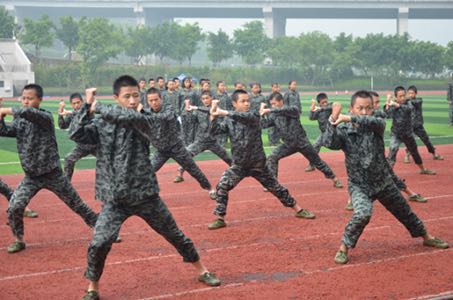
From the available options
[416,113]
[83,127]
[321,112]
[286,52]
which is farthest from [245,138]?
[286,52]

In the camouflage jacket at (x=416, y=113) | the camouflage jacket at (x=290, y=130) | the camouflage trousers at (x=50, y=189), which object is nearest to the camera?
the camouflage trousers at (x=50, y=189)

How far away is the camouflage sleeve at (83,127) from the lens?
5977 mm

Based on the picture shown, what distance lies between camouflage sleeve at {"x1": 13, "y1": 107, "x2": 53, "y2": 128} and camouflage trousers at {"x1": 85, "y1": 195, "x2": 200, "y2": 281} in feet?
6.48

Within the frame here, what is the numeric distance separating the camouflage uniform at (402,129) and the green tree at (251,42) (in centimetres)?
6256

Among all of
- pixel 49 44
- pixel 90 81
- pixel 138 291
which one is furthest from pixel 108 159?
pixel 49 44

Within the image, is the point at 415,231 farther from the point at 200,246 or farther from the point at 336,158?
the point at 336,158

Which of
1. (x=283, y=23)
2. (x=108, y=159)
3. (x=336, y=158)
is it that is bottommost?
(x=336, y=158)

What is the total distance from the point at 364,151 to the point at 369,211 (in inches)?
25.9

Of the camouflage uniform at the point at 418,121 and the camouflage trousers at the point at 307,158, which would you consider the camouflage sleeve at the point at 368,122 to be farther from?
the camouflage uniform at the point at 418,121

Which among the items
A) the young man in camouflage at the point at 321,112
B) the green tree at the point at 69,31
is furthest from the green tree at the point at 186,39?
the young man in camouflage at the point at 321,112

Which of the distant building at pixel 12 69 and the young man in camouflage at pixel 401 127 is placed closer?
the young man in camouflage at pixel 401 127

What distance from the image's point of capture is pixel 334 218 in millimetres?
9758

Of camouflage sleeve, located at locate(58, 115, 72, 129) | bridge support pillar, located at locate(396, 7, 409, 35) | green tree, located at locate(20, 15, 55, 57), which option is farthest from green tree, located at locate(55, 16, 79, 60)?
camouflage sleeve, located at locate(58, 115, 72, 129)

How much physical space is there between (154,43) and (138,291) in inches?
2724
